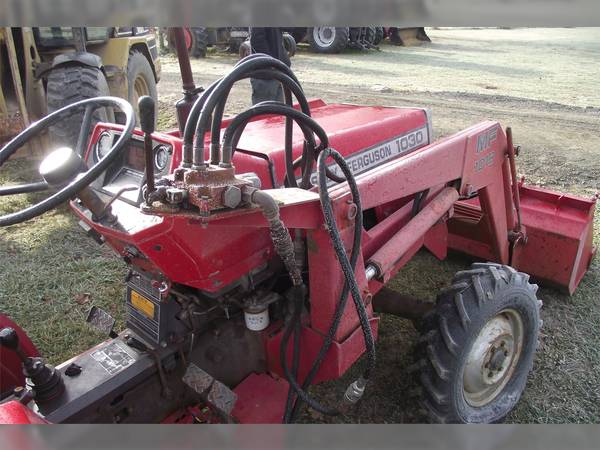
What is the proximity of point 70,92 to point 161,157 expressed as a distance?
8.92 feet

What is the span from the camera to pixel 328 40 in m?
15.5

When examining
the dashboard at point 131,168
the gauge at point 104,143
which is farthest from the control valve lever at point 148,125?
the gauge at point 104,143

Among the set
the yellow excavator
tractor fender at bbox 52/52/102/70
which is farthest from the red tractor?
tractor fender at bbox 52/52/102/70

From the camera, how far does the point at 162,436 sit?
1273 mm

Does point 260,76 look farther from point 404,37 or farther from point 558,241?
point 404,37

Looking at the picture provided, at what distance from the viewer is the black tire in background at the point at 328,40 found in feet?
49.9

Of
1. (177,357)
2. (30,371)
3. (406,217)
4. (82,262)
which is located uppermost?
(406,217)

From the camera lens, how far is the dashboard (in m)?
1.75

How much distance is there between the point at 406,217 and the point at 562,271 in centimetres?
133

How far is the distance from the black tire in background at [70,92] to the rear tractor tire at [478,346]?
309 centimetres

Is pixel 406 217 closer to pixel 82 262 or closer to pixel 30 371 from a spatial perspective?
pixel 30 371

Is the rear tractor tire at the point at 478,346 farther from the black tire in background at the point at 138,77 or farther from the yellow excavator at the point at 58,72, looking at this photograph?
the black tire in background at the point at 138,77

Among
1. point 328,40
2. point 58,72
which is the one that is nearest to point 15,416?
point 58,72
